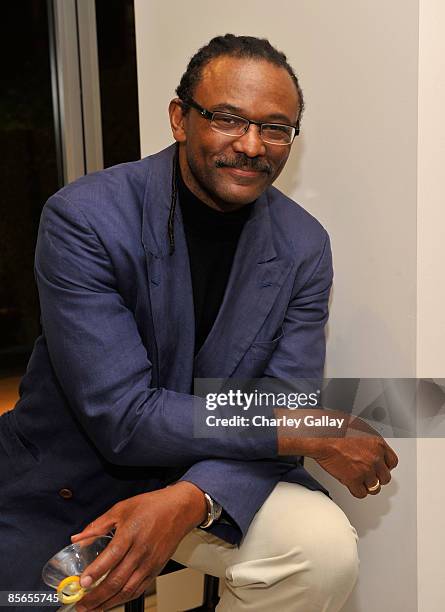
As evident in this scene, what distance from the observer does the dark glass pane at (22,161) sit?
3.02 m

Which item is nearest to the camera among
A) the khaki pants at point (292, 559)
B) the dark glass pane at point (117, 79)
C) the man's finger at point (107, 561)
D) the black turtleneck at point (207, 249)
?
the man's finger at point (107, 561)

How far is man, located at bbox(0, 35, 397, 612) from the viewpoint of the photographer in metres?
1.43

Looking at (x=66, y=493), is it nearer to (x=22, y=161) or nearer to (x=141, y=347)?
(x=141, y=347)

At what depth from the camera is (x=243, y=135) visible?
1493 mm

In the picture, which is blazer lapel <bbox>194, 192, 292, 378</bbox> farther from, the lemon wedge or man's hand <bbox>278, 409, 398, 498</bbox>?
the lemon wedge

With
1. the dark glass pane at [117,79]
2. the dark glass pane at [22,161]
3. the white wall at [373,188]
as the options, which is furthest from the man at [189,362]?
the dark glass pane at [22,161]

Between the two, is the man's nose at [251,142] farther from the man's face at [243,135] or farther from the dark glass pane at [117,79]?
the dark glass pane at [117,79]

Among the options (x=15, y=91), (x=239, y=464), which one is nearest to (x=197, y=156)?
(x=239, y=464)

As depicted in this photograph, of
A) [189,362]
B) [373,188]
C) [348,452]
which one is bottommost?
[348,452]

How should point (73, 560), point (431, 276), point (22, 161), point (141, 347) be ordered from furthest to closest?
Result: point (22, 161) → point (431, 276) → point (141, 347) → point (73, 560)

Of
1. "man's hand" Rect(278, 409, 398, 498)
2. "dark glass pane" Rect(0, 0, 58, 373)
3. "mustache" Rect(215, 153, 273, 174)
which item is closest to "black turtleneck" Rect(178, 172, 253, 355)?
"mustache" Rect(215, 153, 273, 174)

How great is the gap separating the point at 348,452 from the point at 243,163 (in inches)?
22.7

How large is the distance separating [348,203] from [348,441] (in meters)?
0.51
